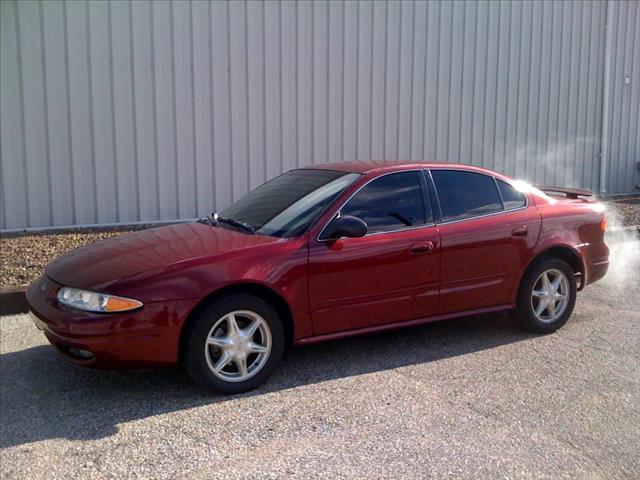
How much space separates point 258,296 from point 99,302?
1.05 metres

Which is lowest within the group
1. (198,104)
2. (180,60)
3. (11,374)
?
(11,374)

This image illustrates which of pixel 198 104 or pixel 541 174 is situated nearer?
pixel 198 104

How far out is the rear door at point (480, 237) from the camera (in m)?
5.40

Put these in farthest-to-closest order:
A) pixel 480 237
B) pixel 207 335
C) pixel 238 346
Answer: pixel 480 237, pixel 238 346, pixel 207 335

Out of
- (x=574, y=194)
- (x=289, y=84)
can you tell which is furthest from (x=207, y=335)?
(x=289, y=84)

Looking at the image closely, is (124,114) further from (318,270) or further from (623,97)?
(623,97)

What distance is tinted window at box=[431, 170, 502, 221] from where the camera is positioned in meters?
5.53

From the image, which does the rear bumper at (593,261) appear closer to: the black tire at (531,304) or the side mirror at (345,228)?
the black tire at (531,304)

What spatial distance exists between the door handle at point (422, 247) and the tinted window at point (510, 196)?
38.0 inches

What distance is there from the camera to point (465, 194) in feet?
18.6

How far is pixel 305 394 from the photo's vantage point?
181 inches

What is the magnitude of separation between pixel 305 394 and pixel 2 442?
6.15 feet

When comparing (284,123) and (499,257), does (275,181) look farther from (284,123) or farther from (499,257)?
(284,123)

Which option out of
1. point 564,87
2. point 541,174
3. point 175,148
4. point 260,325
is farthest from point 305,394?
point 564,87
